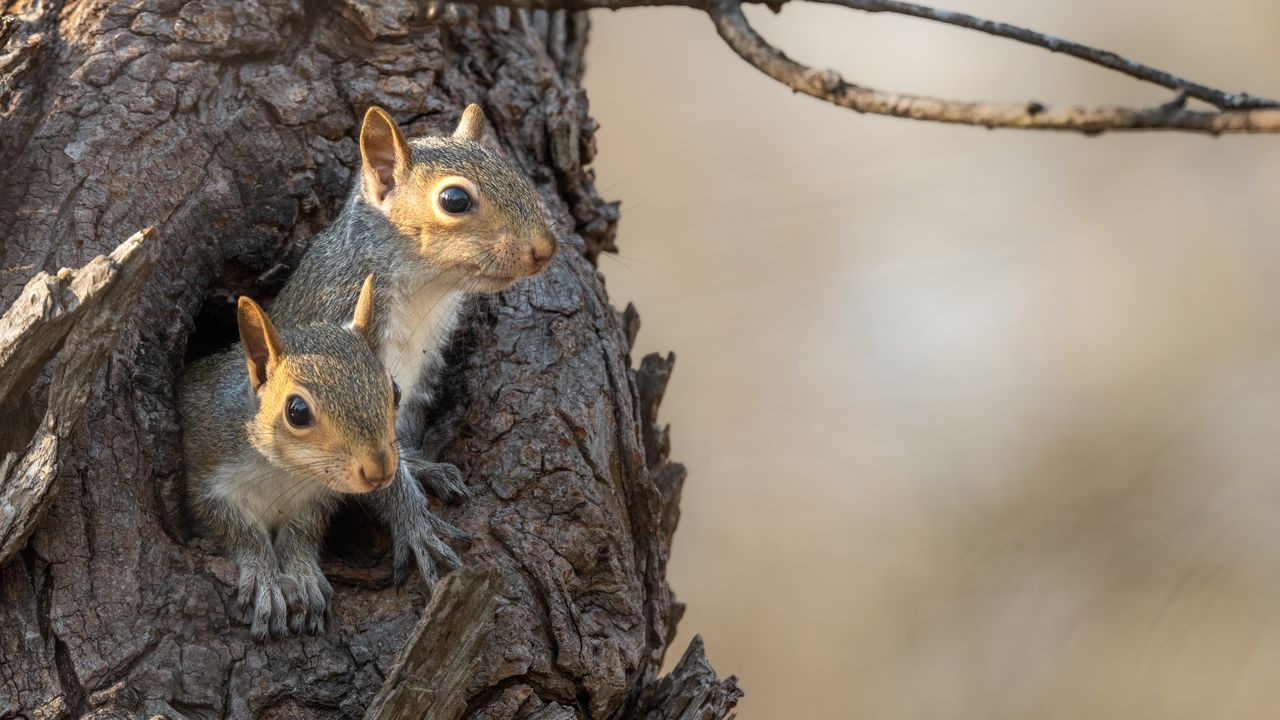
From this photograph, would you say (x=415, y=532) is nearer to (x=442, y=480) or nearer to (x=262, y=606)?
(x=442, y=480)

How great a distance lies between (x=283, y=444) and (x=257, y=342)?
0.20m

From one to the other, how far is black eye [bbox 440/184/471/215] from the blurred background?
2232mm

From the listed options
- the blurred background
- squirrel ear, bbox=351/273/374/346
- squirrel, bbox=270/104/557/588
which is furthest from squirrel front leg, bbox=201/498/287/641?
the blurred background

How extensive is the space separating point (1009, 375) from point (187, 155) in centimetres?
338

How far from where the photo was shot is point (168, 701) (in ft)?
7.64

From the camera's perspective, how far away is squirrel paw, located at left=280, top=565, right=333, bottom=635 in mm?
2533

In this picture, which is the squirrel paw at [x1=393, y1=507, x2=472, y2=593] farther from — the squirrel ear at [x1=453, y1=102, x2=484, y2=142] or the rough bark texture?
the squirrel ear at [x1=453, y1=102, x2=484, y2=142]

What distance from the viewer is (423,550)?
2.67m

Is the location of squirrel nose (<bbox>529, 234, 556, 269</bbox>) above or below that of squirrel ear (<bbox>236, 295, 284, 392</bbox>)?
above

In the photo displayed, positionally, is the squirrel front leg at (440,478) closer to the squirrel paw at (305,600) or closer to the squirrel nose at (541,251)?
the squirrel paw at (305,600)

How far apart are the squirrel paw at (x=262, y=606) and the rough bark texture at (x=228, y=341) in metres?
0.03

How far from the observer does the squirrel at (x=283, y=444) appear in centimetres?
242

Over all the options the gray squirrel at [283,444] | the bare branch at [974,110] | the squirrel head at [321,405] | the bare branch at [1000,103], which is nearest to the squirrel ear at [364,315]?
the gray squirrel at [283,444]

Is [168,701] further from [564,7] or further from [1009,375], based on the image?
[1009,375]
